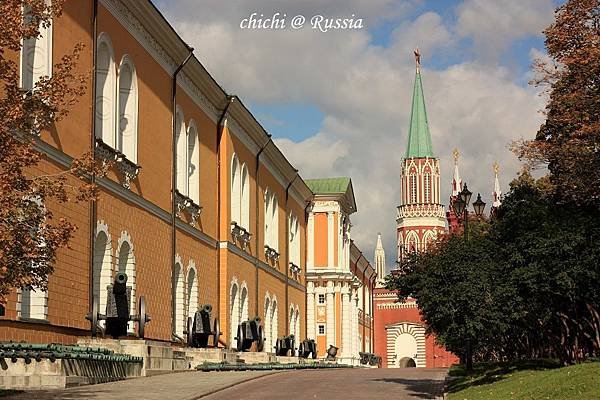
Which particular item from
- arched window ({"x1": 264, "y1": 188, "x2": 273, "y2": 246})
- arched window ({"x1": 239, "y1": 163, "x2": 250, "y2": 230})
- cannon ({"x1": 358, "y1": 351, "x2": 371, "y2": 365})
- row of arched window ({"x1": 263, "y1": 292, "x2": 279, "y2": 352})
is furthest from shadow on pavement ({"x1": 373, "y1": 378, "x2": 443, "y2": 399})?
cannon ({"x1": 358, "y1": 351, "x2": 371, "y2": 365})

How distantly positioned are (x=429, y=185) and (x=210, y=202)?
106 m

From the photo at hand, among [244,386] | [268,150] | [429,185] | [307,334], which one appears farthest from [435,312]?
[429,185]

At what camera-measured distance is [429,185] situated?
149 meters

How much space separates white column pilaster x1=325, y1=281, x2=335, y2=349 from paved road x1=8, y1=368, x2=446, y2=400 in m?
47.4

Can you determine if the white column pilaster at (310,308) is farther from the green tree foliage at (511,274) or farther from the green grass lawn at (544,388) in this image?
the green grass lawn at (544,388)

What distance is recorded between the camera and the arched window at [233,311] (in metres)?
47.1

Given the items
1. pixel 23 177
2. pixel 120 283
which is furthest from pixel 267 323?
pixel 23 177

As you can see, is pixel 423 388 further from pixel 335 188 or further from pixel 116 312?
pixel 335 188

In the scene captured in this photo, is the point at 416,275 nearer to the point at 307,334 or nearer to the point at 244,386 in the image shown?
the point at 244,386

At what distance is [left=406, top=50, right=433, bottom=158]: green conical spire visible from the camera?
5630 inches

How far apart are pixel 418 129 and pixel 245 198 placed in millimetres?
96921

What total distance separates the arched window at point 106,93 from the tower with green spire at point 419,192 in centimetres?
11487

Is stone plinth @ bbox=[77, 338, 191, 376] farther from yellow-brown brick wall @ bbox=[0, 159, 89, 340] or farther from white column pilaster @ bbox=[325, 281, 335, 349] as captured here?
white column pilaster @ bbox=[325, 281, 335, 349]

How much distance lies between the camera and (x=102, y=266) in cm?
3123
